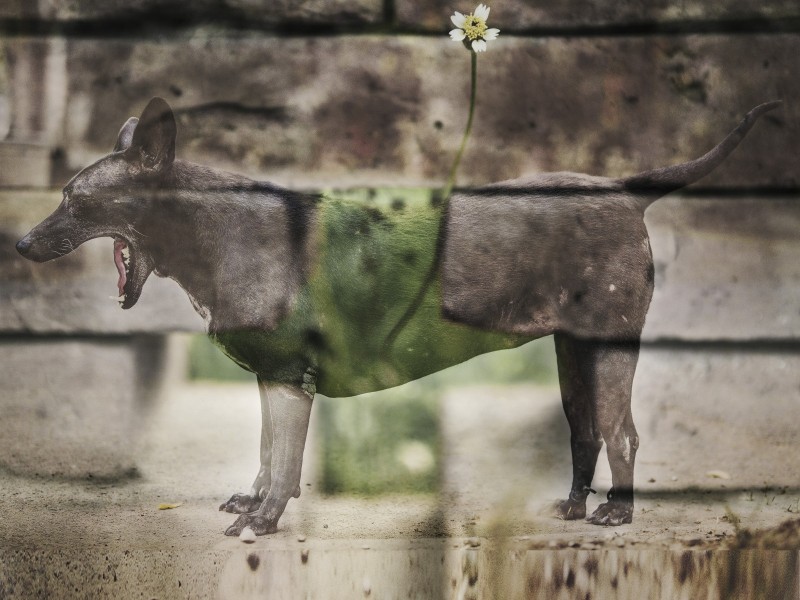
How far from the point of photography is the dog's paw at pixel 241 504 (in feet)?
10.0

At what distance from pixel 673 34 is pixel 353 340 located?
1702mm

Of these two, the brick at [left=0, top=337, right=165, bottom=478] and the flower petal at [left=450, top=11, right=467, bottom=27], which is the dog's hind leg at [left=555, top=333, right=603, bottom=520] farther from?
the brick at [left=0, top=337, right=165, bottom=478]

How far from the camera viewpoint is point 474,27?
3.22 m

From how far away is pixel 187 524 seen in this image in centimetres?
298

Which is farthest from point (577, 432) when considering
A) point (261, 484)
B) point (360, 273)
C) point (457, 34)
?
point (457, 34)

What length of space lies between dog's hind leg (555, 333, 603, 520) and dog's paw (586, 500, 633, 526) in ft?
0.20

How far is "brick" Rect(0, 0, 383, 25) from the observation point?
327 cm

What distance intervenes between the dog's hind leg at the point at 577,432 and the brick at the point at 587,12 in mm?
1239

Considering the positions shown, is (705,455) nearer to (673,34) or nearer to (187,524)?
(673,34)

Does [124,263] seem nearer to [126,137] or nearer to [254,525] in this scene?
[126,137]

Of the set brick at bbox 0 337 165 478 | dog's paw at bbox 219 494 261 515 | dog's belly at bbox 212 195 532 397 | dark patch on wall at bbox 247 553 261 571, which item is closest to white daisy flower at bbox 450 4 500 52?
dog's belly at bbox 212 195 532 397

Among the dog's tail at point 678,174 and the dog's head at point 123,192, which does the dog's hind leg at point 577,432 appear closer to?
the dog's tail at point 678,174

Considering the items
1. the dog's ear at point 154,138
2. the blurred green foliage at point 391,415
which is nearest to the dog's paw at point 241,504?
the blurred green foliage at point 391,415

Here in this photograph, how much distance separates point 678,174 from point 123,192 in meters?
1.95
